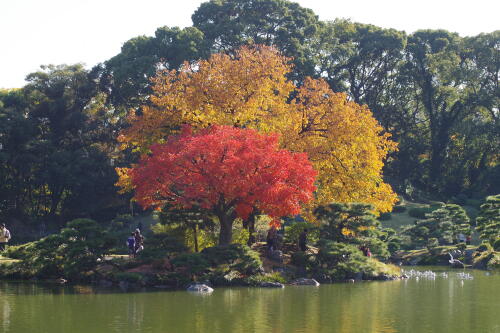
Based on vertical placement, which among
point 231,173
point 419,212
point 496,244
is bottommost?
point 496,244

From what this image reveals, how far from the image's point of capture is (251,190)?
27.7 m

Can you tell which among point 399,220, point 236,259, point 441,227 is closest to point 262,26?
point 399,220

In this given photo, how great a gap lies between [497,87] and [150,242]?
43.0m

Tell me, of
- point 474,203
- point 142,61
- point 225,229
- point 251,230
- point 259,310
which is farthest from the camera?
point 474,203

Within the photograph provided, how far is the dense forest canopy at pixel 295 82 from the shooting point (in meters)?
52.1

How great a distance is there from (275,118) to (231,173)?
6.86 meters

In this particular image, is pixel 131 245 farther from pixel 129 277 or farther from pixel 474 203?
pixel 474 203

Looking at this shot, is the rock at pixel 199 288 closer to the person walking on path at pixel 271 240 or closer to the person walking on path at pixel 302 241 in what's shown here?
the person walking on path at pixel 271 240

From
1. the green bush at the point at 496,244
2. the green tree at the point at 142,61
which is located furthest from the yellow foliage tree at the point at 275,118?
the green tree at the point at 142,61

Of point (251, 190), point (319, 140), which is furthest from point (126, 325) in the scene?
point (319, 140)

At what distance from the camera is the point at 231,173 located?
2698 centimetres

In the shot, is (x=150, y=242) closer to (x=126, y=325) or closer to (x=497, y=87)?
(x=126, y=325)

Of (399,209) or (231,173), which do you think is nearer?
(231,173)

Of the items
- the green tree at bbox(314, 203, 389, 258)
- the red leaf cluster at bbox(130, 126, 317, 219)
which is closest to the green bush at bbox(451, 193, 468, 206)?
the green tree at bbox(314, 203, 389, 258)
